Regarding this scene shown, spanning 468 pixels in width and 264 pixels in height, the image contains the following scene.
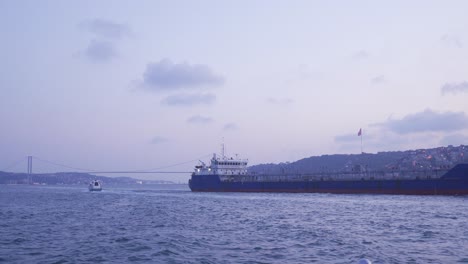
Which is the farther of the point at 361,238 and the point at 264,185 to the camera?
the point at 264,185

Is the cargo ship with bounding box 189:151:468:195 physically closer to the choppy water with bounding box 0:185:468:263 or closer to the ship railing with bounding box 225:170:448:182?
the ship railing with bounding box 225:170:448:182

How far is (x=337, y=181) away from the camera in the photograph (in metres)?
63.2

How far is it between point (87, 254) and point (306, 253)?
787cm

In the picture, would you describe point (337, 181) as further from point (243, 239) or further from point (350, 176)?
point (243, 239)

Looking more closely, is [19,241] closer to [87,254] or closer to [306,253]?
[87,254]

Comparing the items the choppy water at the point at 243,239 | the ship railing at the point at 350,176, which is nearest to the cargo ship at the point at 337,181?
the ship railing at the point at 350,176

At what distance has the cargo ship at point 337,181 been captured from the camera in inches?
1994

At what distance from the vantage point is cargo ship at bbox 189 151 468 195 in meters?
50.7

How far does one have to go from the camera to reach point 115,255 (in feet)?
52.6

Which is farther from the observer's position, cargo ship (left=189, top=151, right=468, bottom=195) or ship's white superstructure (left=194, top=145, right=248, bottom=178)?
ship's white superstructure (left=194, top=145, right=248, bottom=178)

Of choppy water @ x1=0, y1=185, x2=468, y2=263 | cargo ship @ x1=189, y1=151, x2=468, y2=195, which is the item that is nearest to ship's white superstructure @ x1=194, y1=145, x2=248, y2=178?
cargo ship @ x1=189, y1=151, x2=468, y2=195

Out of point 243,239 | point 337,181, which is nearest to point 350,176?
point 337,181

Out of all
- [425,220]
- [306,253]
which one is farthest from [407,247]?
[425,220]

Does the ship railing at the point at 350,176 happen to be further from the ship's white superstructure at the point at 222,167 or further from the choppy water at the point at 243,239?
the choppy water at the point at 243,239
